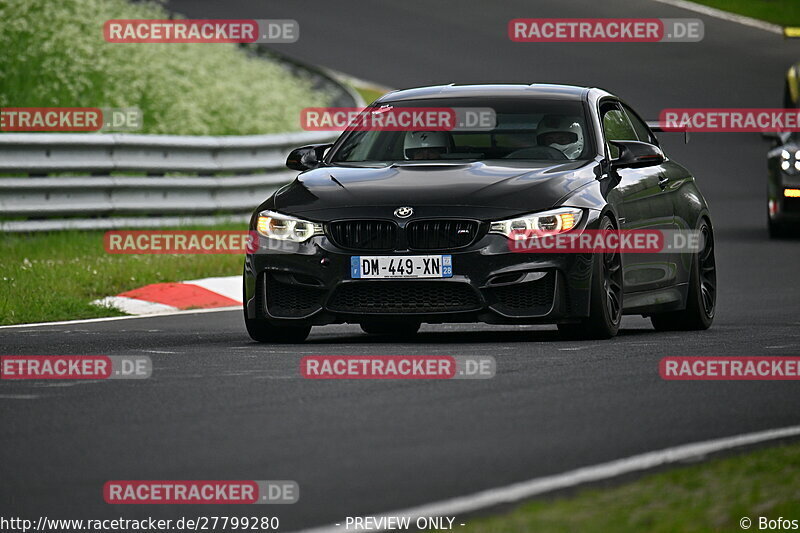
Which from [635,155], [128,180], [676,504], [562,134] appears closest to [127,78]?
[128,180]

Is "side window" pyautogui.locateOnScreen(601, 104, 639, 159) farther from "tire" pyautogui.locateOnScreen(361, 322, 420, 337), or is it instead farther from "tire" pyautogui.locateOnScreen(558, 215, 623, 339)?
"tire" pyautogui.locateOnScreen(361, 322, 420, 337)

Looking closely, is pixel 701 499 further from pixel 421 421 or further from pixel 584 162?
pixel 584 162

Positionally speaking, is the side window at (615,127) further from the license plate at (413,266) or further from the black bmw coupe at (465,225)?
the license plate at (413,266)

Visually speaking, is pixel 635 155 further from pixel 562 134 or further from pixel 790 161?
pixel 790 161

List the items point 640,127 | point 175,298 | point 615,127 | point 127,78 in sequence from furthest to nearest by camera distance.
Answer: point 127,78, point 175,298, point 640,127, point 615,127

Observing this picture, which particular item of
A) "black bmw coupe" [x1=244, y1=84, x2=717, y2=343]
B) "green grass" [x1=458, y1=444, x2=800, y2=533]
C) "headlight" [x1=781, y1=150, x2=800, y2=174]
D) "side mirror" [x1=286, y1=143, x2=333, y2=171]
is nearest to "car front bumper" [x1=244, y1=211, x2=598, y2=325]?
"black bmw coupe" [x1=244, y1=84, x2=717, y2=343]

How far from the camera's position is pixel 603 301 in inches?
412

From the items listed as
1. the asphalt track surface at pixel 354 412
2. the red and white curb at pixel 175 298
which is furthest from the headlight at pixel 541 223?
the red and white curb at pixel 175 298

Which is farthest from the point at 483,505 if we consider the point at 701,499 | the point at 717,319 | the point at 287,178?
the point at 287,178

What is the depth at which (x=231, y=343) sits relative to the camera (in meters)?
11.0

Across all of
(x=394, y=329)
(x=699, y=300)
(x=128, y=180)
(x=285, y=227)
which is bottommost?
(x=394, y=329)

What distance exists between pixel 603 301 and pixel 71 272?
620cm

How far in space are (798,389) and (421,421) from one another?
2.04 m

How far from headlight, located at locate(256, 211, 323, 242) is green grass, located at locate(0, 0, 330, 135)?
519 inches
